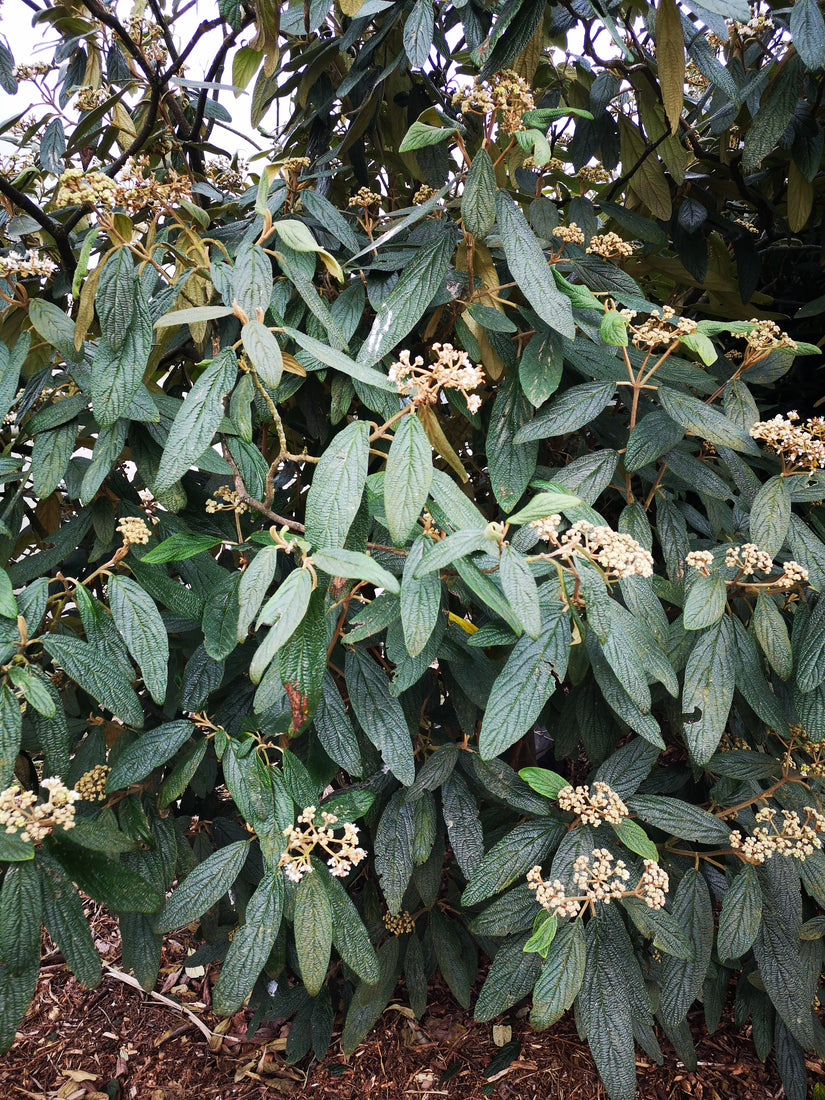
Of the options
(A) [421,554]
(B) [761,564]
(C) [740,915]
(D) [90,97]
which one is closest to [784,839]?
(C) [740,915]

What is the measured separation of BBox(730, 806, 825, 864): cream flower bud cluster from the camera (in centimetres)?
94

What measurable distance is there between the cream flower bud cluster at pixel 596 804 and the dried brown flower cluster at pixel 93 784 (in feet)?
1.85

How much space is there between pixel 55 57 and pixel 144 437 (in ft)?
2.95

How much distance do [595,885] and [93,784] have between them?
0.61 m

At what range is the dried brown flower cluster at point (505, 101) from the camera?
85cm

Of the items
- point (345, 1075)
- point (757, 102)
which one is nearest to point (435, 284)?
point (757, 102)

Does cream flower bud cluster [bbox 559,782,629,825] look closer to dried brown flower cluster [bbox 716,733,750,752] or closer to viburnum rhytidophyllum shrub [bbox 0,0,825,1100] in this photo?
viburnum rhytidophyllum shrub [bbox 0,0,825,1100]

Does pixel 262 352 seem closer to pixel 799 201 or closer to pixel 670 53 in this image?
pixel 670 53

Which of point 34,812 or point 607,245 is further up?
point 607,245

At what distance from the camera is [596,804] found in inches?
35.9

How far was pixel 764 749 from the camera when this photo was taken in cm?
113

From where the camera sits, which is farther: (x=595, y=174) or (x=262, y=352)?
(x=595, y=174)

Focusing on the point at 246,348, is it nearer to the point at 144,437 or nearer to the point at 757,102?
the point at 144,437

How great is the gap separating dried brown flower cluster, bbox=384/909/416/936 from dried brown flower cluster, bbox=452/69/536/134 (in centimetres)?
115
